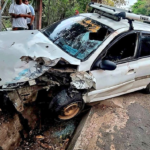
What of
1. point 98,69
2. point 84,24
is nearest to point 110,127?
point 98,69

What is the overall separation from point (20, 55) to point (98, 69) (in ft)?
4.17

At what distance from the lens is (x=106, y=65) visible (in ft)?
9.53

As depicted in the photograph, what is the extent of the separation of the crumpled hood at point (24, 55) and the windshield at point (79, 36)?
14 centimetres

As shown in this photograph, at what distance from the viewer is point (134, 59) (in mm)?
3412

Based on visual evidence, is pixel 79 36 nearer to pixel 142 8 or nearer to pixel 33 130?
pixel 33 130

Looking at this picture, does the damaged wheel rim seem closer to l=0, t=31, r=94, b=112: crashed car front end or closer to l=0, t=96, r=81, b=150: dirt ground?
l=0, t=96, r=81, b=150: dirt ground

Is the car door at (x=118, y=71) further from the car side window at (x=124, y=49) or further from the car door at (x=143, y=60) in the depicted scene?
the car door at (x=143, y=60)

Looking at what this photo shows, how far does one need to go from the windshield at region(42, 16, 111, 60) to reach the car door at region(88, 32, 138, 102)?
0.25 m

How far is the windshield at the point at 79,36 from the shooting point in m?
3.01

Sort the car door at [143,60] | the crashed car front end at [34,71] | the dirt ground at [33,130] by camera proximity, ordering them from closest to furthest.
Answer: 1. the crashed car front end at [34,71]
2. the dirt ground at [33,130]
3. the car door at [143,60]

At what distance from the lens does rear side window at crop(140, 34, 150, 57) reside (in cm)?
351

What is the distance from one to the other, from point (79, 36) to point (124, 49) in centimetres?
92

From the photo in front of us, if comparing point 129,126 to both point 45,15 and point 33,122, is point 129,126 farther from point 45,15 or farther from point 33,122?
point 45,15

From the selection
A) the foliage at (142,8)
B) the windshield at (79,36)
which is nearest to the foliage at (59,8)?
the windshield at (79,36)
